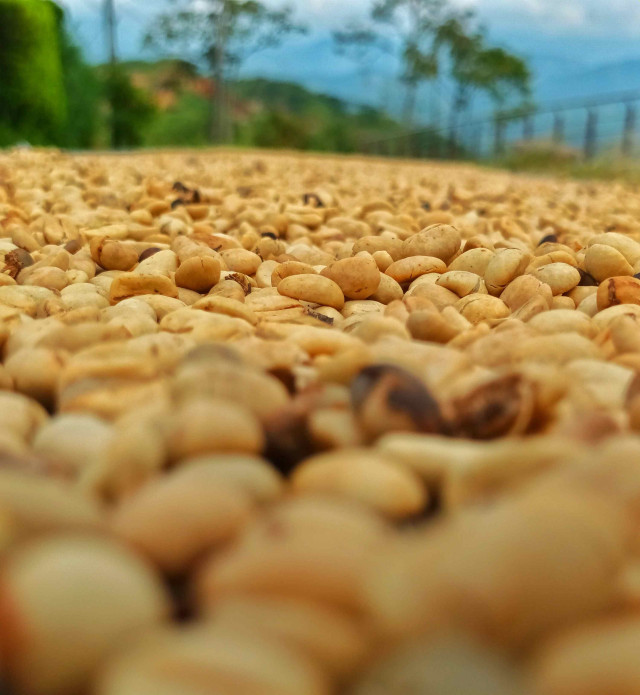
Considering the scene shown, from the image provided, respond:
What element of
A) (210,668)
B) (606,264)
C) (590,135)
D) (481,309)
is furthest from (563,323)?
(590,135)

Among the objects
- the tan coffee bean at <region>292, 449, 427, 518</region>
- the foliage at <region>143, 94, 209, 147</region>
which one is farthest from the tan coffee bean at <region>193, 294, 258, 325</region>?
the foliage at <region>143, 94, 209, 147</region>

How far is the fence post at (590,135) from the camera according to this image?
383 inches

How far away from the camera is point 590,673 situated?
0.40 m

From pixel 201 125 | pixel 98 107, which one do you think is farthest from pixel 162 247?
pixel 201 125

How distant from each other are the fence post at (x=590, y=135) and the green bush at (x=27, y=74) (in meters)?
6.30

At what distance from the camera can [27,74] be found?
8.03 m

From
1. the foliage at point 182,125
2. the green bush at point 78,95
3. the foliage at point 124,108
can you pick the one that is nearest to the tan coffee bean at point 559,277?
the green bush at point 78,95

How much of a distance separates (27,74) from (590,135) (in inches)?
263

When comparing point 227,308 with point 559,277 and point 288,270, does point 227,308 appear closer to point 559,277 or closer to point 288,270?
point 288,270

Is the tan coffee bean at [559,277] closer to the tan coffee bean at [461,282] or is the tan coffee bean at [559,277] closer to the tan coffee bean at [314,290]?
the tan coffee bean at [461,282]

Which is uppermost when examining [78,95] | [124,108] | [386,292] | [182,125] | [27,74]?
[27,74]

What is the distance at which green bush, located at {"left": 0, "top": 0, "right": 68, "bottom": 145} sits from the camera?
790 centimetres

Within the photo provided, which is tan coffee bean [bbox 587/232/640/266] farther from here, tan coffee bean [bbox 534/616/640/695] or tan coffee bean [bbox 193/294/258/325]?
tan coffee bean [bbox 534/616/640/695]

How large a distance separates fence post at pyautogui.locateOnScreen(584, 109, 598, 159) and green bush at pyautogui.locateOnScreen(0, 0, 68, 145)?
6301 mm
